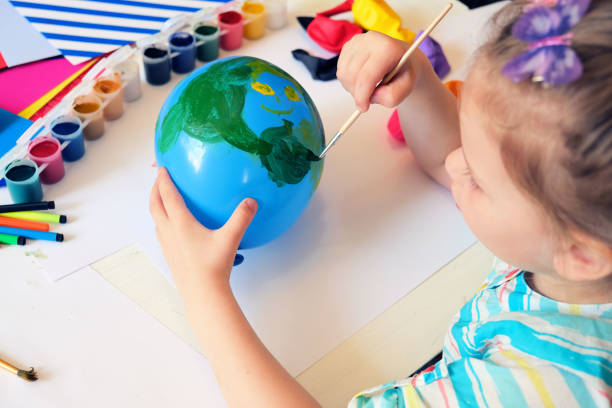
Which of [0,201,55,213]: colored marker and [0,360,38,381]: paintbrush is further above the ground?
[0,201,55,213]: colored marker

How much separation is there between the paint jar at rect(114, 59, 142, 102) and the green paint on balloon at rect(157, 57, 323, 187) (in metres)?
0.28

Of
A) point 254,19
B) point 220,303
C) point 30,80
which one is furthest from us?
point 254,19

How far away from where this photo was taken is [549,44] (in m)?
0.45

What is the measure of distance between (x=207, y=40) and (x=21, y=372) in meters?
0.67

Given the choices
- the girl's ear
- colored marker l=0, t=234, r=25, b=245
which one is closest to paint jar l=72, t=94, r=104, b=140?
colored marker l=0, t=234, r=25, b=245

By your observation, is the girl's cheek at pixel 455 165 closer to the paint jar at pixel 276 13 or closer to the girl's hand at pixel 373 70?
the girl's hand at pixel 373 70

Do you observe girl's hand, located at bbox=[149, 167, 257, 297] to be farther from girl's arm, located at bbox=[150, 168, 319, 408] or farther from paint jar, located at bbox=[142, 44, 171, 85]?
paint jar, located at bbox=[142, 44, 171, 85]

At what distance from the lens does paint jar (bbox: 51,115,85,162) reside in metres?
0.88

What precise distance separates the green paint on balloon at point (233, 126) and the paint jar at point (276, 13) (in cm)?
45

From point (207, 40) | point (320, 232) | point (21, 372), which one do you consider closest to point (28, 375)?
point (21, 372)

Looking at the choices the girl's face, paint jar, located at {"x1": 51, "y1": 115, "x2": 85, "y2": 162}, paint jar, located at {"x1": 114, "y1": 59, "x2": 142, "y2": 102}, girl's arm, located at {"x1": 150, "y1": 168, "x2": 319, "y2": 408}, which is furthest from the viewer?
paint jar, located at {"x1": 114, "y1": 59, "x2": 142, "y2": 102}

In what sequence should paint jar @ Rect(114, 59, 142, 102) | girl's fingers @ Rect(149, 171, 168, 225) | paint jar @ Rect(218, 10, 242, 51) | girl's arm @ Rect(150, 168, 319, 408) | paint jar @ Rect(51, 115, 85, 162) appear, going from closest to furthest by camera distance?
girl's arm @ Rect(150, 168, 319, 408), girl's fingers @ Rect(149, 171, 168, 225), paint jar @ Rect(51, 115, 85, 162), paint jar @ Rect(114, 59, 142, 102), paint jar @ Rect(218, 10, 242, 51)

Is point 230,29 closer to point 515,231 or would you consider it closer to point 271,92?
point 271,92

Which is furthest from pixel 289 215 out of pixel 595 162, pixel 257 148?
pixel 595 162
